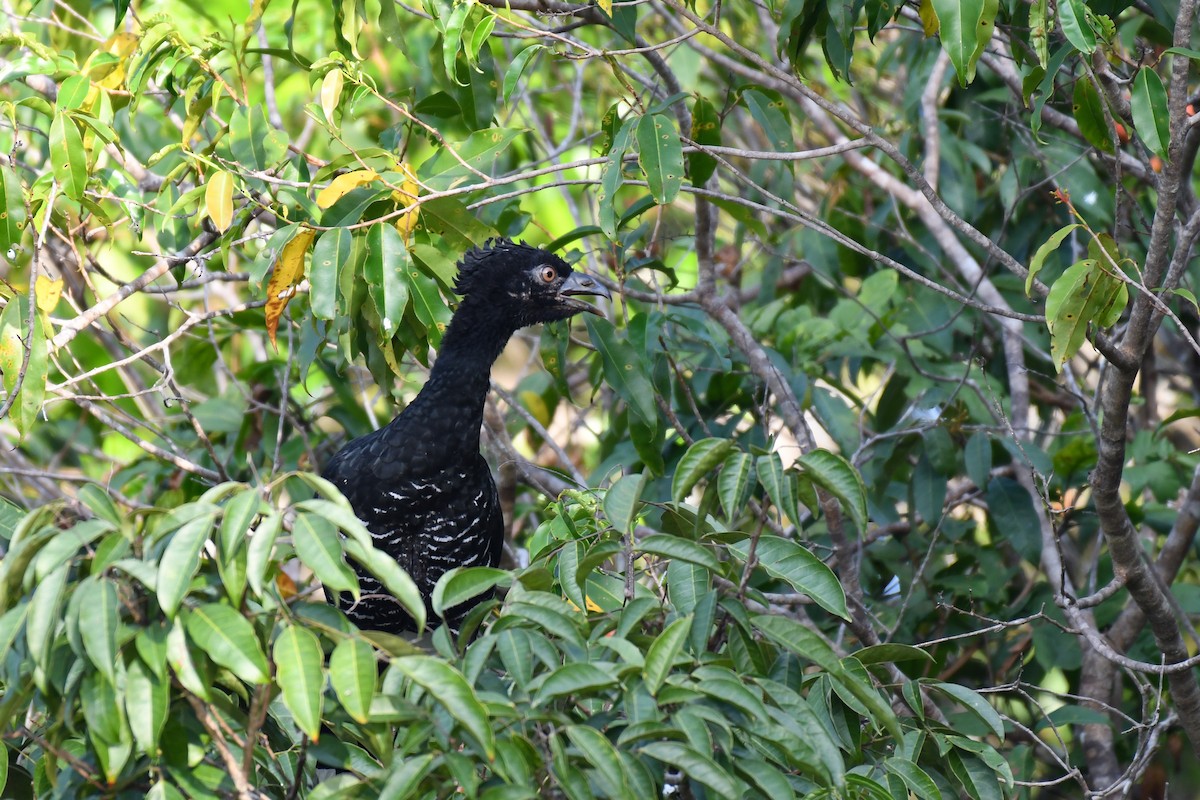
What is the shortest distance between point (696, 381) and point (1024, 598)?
145 centimetres

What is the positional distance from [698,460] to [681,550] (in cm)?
16

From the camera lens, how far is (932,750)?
103 inches

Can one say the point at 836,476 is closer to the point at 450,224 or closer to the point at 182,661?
the point at 182,661

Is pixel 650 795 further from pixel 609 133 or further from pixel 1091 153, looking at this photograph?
pixel 1091 153

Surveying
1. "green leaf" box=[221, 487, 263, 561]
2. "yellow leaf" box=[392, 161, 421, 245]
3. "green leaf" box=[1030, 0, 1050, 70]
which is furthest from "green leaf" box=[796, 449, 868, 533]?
"yellow leaf" box=[392, 161, 421, 245]

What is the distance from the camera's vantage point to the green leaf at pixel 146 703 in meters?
1.83

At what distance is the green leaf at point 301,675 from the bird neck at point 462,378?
2175 millimetres

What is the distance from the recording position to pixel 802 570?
2.30m

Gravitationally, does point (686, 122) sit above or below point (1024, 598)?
above

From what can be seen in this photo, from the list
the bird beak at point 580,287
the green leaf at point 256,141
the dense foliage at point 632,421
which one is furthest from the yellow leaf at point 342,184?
the bird beak at point 580,287

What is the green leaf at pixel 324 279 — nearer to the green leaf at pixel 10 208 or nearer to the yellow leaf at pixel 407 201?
the yellow leaf at pixel 407 201

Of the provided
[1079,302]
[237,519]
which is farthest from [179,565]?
[1079,302]

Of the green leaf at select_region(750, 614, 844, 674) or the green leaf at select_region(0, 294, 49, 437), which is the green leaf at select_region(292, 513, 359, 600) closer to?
the green leaf at select_region(750, 614, 844, 674)

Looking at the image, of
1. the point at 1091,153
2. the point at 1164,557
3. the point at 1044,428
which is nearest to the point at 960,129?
the point at 1091,153
